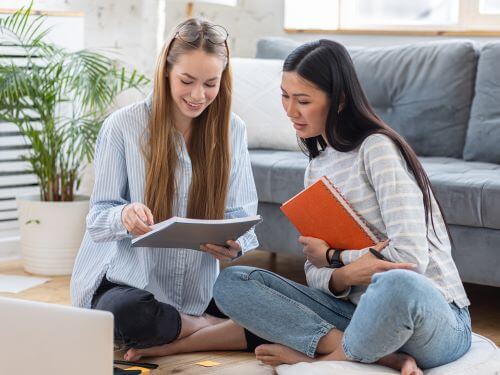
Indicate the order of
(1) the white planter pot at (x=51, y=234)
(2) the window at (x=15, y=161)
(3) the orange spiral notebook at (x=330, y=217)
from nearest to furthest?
(3) the orange spiral notebook at (x=330, y=217) → (1) the white planter pot at (x=51, y=234) → (2) the window at (x=15, y=161)

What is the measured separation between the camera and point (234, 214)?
255cm

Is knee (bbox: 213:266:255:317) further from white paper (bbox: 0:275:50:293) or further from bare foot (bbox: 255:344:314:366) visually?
white paper (bbox: 0:275:50:293)

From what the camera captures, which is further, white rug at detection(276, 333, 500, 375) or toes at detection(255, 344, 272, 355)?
toes at detection(255, 344, 272, 355)

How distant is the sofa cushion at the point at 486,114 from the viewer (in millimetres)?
3301

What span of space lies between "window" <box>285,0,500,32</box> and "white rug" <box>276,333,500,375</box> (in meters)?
2.16

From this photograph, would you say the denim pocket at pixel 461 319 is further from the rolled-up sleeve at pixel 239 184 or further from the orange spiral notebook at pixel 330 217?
the rolled-up sleeve at pixel 239 184

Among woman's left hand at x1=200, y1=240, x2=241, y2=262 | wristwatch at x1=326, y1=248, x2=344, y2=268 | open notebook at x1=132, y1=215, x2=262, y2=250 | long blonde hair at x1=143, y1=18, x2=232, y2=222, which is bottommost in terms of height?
woman's left hand at x1=200, y1=240, x2=241, y2=262

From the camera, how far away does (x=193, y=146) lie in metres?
2.51

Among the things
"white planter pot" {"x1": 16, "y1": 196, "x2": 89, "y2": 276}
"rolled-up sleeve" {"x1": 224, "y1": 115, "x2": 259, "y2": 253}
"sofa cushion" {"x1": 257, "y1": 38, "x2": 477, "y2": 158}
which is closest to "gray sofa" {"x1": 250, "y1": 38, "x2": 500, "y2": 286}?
"sofa cushion" {"x1": 257, "y1": 38, "x2": 477, "y2": 158}

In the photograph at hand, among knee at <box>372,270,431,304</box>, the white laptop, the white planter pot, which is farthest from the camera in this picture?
the white planter pot

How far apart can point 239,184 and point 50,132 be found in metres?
1.20

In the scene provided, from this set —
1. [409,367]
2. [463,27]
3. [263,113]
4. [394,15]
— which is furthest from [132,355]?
[394,15]

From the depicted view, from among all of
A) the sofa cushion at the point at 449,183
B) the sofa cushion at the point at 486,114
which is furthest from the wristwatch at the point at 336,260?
the sofa cushion at the point at 486,114

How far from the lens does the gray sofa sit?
10.7 ft
